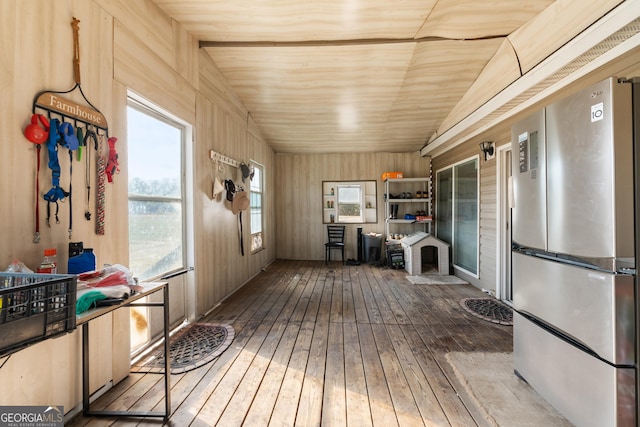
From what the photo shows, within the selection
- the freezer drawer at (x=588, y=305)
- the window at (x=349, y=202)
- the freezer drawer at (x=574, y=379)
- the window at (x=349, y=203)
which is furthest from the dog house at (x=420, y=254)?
the freezer drawer at (x=588, y=305)

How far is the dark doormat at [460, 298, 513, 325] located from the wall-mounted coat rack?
12.0 ft

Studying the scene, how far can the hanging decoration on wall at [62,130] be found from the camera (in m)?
1.44

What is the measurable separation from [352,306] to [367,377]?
145cm

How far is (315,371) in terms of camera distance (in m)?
2.05

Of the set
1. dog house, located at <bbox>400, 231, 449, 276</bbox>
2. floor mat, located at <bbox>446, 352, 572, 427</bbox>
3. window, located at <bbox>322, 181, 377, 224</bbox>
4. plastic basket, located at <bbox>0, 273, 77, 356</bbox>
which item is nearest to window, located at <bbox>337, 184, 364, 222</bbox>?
window, located at <bbox>322, 181, 377, 224</bbox>

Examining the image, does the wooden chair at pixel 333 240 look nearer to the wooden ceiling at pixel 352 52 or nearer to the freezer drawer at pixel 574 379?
the wooden ceiling at pixel 352 52

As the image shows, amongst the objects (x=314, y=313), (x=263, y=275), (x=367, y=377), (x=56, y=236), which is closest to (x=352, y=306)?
(x=314, y=313)

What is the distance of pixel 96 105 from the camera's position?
5.87 feet

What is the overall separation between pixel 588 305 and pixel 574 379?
447 mm

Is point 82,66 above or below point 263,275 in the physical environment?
above

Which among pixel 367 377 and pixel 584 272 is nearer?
pixel 584 272

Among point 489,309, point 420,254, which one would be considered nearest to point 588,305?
point 489,309

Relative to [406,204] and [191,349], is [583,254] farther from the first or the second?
[406,204]

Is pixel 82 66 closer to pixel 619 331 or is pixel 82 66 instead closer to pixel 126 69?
pixel 126 69
